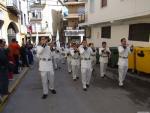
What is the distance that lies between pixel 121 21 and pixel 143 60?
198 inches

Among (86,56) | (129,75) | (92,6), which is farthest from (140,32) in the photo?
(92,6)

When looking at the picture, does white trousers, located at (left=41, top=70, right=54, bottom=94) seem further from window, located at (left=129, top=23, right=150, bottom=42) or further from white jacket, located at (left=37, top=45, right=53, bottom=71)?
window, located at (left=129, top=23, right=150, bottom=42)

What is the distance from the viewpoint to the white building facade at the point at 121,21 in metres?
14.8

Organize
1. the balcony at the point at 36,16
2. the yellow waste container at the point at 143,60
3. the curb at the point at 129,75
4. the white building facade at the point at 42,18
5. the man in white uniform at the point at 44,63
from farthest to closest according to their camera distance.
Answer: the balcony at the point at 36,16 < the white building facade at the point at 42,18 < the yellow waste container at the point at 143,60 < the curb at the point at 129,75 < the man in white uniform at the point at 44,63

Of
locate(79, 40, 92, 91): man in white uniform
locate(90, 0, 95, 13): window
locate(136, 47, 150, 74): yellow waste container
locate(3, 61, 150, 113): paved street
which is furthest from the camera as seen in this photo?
locate(90, 0, 95, 13): window

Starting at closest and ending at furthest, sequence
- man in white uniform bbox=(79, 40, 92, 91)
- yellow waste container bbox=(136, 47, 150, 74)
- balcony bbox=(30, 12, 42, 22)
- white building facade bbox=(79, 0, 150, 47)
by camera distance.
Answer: man in white uniform bbox=(79, 40, 92, 91) → yellow waste container bbox=(136, 47, 150, 74) → white building facade bbox=(79, 0, 150, 47) → balcony bbox=(30, 12, 42, 22)

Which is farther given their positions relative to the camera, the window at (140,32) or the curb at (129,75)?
the window at (140,32)

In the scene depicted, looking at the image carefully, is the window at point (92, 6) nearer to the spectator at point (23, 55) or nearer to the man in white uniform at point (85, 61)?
the spectator at point (23, 55)

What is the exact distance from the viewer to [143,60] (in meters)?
13.1

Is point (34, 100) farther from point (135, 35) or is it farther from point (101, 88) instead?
point (135, 35)

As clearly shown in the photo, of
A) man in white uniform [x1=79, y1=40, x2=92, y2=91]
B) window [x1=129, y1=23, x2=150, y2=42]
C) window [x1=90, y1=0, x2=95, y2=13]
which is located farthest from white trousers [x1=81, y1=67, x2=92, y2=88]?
window [x1=90, y1=0, x2=95, y2=13]

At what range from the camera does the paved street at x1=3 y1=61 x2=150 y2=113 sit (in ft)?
26.9

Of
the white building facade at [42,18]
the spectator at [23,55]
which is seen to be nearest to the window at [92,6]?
the spectator at [23,55]

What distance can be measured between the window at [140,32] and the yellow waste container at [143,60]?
4.82 feet
